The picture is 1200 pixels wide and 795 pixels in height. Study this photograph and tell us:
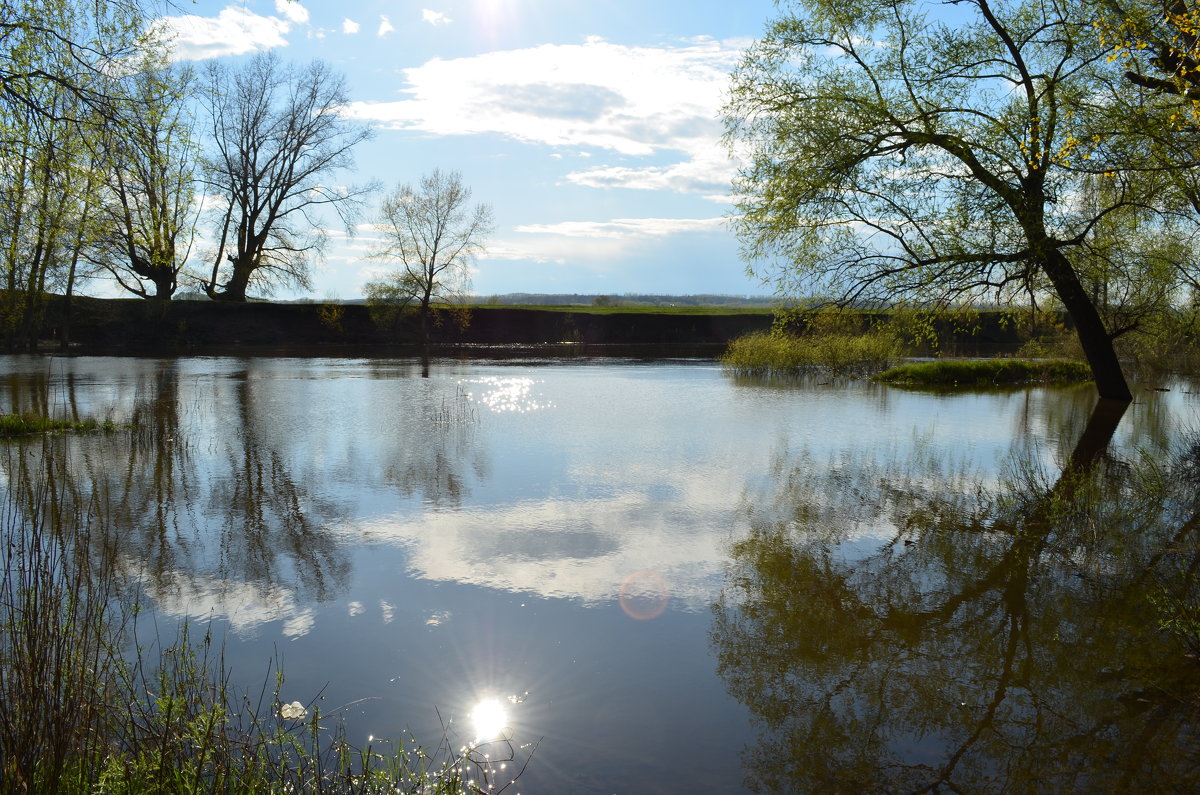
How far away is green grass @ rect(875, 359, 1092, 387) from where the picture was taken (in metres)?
25.0

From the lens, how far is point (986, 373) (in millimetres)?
25781

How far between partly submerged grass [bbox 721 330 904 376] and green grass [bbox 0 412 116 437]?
17868 mm

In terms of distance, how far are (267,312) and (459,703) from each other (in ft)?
150

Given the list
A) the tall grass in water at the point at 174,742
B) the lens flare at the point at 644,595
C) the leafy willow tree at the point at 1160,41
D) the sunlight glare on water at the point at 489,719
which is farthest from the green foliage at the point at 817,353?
the tall grass in water at the point at 174,742

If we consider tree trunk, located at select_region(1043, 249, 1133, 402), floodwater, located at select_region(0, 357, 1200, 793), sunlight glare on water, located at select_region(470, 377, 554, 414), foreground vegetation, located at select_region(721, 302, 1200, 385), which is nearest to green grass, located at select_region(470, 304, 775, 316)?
foreground vegetation, located at select_region(721, 302, 1200, 385)

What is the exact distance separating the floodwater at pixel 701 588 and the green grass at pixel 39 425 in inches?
28.1

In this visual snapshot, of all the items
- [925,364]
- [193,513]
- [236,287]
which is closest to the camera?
[193,513]

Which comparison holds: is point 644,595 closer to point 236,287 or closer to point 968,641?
point 968,641

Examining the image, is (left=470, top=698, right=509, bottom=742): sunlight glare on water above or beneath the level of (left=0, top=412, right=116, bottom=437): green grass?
beneath

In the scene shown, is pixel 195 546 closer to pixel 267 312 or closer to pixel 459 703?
pixel 459 703

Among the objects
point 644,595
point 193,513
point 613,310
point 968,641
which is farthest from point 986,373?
point 613,310

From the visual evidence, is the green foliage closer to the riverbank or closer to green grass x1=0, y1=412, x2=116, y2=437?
the riverbank

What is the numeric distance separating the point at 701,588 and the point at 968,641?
1832 millimetres

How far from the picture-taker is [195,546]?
281 inches
